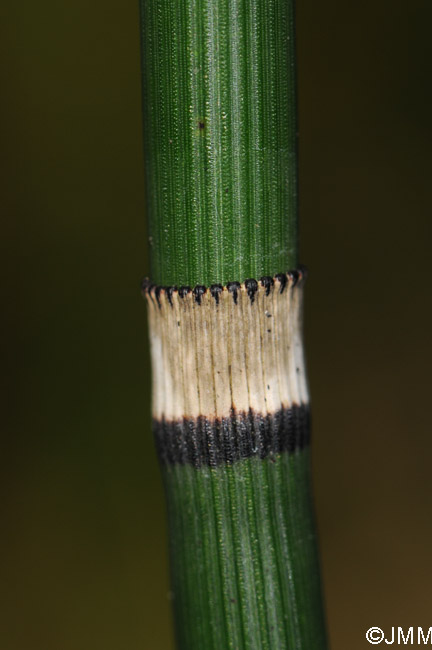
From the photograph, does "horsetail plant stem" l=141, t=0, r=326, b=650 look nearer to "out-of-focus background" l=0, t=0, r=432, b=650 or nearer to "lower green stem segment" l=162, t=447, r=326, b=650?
"lower green stem segment" l=162, t=447, r=326, b=650

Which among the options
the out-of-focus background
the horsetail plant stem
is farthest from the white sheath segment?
the out-of-focus background

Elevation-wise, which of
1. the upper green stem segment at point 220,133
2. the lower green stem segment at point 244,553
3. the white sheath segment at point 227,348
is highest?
the upper green stem segment at point 220,133

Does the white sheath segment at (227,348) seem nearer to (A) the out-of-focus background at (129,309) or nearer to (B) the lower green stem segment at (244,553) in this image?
(B) the lower green stem segment at (244,553)

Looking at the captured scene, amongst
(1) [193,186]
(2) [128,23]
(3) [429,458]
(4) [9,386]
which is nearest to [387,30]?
(2) [128,23]

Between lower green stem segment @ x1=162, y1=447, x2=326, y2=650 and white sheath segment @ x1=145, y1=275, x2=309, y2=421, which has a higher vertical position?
white sheath segment @ x1=145, y1=275, x2=309, y2=421

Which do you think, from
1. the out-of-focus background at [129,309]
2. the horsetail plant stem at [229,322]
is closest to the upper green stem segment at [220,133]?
the horsetail plant stem at [229,322]

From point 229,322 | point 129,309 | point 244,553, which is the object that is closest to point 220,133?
point 229,322

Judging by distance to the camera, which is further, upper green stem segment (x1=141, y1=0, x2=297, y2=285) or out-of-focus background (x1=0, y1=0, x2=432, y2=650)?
out-of-focus background (x1=0, y1=0, x2=432, y2=650)
